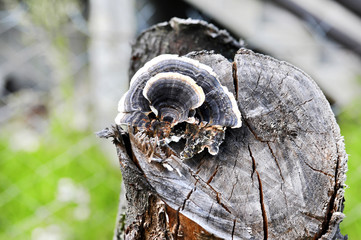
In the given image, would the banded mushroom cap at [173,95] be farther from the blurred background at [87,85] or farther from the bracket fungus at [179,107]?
the blurred background at [87,85]

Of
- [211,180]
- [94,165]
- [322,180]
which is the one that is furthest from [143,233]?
[94,165]

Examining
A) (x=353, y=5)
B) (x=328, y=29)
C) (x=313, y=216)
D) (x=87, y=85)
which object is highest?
(x=87, y=85)

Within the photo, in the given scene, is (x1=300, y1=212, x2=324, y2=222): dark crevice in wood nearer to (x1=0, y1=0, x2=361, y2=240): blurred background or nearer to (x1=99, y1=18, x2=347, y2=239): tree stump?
(x1=99, y1=18, x2=347, y2=239): tree stump

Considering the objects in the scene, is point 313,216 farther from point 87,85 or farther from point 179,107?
point 87,85

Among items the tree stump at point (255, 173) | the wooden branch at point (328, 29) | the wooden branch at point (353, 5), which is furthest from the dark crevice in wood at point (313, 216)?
the wooden branch at point (328, 29)

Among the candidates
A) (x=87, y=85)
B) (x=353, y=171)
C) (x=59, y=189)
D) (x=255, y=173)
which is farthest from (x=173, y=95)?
(x=87, y=85)

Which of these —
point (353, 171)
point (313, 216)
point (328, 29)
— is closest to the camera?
point (313, 216)

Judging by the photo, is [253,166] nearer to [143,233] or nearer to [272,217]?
[272,217]

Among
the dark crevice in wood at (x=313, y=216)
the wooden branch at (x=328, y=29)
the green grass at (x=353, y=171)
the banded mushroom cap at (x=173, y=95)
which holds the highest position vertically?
the wooden branch at (x=328, y=29)
